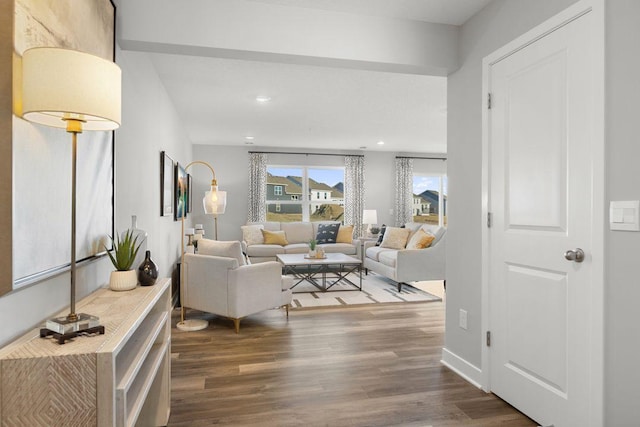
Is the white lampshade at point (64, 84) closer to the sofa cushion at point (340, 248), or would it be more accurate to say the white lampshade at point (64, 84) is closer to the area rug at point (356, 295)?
the area rug at point (356, 295)

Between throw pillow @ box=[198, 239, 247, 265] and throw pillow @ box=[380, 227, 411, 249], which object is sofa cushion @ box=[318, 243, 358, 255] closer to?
throw pillow @ box=[380, 227, 411, 249]

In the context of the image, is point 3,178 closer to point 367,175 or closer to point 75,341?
point 75,341

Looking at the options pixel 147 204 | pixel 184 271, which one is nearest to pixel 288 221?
pixel 184 271

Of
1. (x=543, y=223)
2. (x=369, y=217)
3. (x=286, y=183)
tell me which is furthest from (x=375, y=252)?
(x=543, y=223)

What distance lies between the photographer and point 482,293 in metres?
2.53

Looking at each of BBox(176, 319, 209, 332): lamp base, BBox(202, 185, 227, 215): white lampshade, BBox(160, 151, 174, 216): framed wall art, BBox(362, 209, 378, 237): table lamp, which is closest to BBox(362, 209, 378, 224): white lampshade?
BBox(362, 209, 378, 237): table lamp

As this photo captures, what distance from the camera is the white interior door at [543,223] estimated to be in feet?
6.07

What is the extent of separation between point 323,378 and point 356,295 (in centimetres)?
260

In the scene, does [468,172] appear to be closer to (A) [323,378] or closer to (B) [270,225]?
(A) [323,378]

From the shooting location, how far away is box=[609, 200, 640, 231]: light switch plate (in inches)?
62.1

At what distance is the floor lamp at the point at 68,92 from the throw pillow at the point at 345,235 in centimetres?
657

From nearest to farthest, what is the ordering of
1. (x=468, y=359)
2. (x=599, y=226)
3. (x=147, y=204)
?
(x=599, y=226), (x=468, y=359), (x=147, y=204)

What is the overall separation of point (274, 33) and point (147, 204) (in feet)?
5.64

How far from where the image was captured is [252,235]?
747cm
